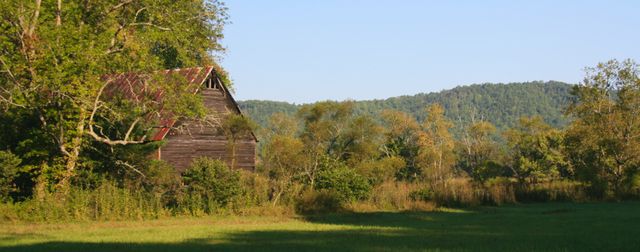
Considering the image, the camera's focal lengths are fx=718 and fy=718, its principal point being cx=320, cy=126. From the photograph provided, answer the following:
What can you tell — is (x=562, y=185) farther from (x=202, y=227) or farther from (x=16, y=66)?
(x=16, y=66)

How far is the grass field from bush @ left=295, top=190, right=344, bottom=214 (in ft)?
6.15

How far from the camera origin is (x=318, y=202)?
30781mm

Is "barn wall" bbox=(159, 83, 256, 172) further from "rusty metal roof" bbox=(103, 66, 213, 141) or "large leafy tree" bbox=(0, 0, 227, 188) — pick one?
"large leafy tree" bbox=(0, 0, 227, 188)

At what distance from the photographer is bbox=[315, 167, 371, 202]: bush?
32.5 meters

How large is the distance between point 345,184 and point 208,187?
23.3ft

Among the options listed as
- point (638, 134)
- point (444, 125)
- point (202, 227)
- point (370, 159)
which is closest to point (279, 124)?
point (444, 125)

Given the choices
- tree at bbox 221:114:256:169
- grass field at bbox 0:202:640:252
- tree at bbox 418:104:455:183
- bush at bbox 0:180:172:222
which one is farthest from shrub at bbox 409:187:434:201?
tree at bbox 418:104:455:183

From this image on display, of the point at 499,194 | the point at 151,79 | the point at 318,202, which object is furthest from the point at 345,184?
the point at 499,194

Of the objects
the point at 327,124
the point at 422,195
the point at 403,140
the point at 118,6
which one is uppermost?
the point at 118,6

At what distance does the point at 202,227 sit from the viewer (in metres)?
22.5

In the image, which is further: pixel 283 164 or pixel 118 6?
pixel 283 164

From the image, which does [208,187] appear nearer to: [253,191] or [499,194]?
Result: [253,191]

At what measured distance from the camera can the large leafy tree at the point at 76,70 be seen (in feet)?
84.2

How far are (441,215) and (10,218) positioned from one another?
16350 mm
